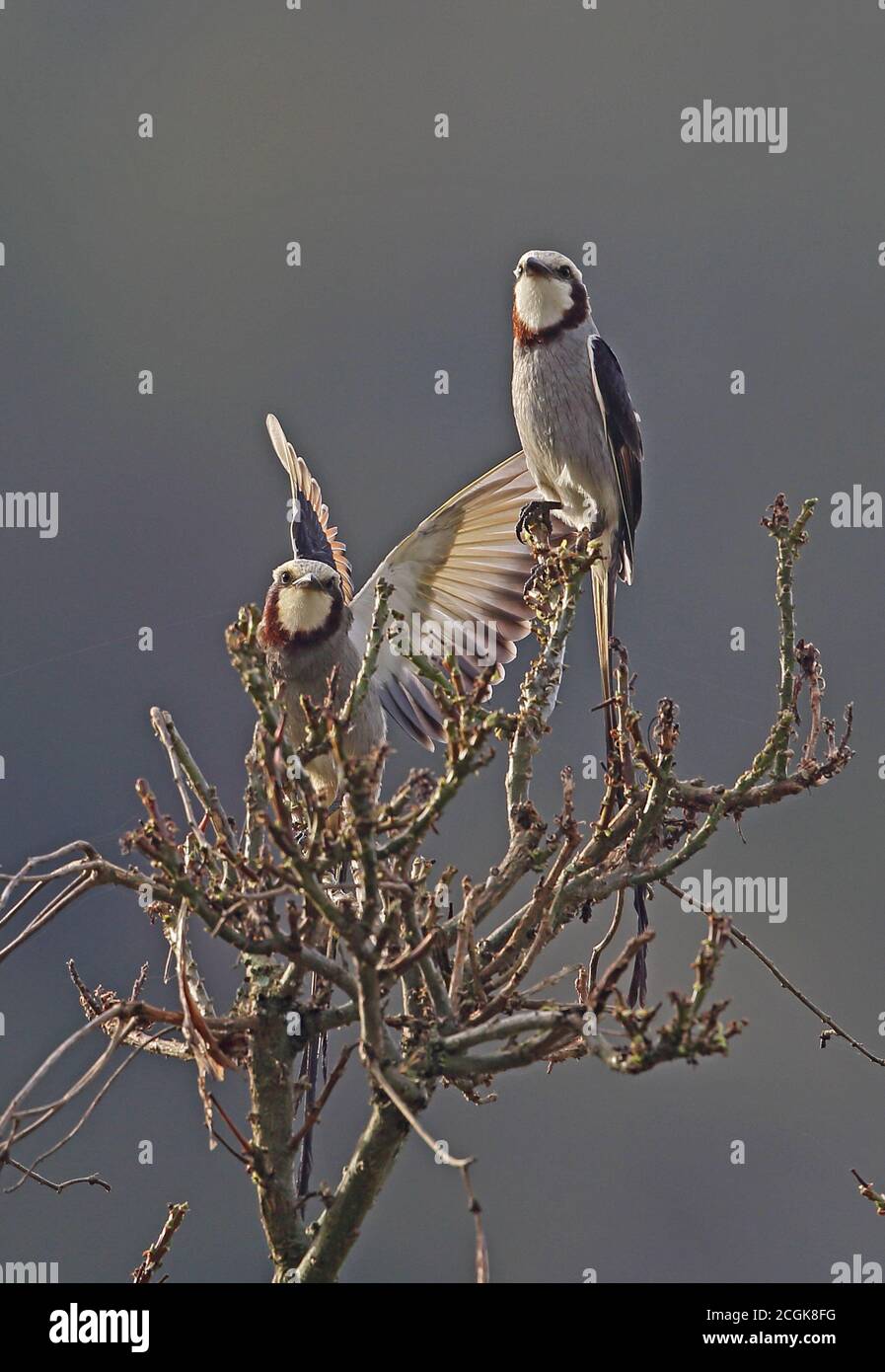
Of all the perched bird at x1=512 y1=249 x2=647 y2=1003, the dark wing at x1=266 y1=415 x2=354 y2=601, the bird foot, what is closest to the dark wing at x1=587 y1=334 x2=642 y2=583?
the perched bird at x1=512 y1=249 x2=647 y2=1003

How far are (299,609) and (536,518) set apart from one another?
0.54 metres

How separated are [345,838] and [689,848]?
54 cm

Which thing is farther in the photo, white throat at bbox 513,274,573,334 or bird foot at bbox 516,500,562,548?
white throat at bbox 513,274,573,334

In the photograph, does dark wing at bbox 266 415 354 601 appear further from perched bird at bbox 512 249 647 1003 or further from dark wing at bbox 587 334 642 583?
dark wing at bbox 587 334 642 583

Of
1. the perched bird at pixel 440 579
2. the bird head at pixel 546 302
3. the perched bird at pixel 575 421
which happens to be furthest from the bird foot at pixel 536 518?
the bird head at pixel 546 302

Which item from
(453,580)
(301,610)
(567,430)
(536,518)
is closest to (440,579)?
(453,580)

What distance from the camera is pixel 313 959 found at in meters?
1.51

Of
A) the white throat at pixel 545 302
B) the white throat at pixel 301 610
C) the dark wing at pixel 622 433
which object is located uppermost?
the white throat at pixel 545 302

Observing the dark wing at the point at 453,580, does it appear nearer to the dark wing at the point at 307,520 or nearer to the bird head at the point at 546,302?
the dark wing at the point at 307,520

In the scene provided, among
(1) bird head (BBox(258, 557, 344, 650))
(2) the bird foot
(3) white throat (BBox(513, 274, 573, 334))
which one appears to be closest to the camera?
(1) bird head (BBox(258, 557, 344, 650))

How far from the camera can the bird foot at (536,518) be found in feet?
9.01

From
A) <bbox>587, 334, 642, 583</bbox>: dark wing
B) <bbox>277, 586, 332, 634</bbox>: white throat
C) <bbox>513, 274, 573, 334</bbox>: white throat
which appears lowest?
<bbox>277, 586, 332, 634</bbox>: white throat

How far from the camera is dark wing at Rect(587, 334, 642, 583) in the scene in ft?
9.31

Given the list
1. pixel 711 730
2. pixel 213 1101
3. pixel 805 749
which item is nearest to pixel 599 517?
pixel 805 749
